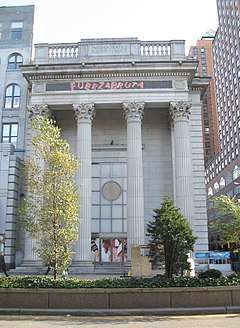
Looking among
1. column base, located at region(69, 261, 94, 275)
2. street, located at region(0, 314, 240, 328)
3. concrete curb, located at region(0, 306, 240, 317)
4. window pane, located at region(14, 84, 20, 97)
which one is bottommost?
street, located at region(0, 314, 240, 328)

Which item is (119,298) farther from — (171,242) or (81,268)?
(81,268)

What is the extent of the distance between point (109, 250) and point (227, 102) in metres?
69.4

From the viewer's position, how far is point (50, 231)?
1584 cm

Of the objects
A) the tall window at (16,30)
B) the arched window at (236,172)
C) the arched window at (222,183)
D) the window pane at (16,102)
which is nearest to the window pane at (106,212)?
the window pane at (16,102)

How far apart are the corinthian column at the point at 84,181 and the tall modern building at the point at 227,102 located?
168ft

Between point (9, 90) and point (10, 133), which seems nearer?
point (10, 133)

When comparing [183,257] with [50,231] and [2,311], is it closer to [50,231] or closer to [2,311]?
[50,231]

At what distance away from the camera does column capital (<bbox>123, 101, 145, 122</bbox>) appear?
31.6 m

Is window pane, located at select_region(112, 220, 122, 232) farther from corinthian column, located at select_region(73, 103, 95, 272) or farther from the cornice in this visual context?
the cornice

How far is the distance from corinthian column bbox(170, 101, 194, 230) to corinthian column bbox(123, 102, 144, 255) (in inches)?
122

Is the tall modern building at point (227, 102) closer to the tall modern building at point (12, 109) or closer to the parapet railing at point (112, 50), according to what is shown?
the parapet railing at point (112, 50)

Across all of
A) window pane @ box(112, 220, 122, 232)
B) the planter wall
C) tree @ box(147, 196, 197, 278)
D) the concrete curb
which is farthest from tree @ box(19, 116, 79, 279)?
window pane @ box(112, 220, 122, 232)

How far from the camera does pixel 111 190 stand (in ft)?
114

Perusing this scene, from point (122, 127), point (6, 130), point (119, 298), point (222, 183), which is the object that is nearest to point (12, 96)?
point (6, 130)
